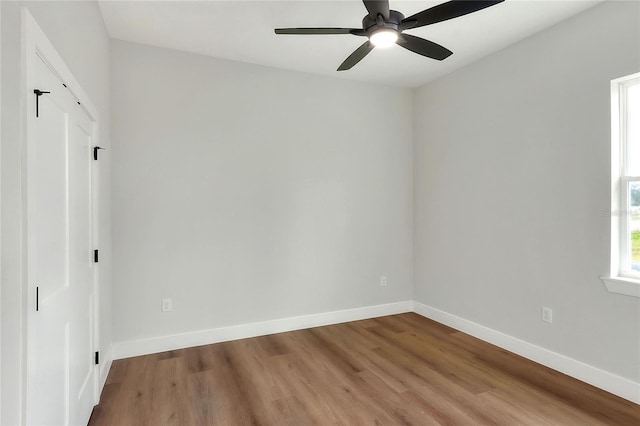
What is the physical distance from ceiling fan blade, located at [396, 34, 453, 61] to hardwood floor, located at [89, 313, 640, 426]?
7.92ft

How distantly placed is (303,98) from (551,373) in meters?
3.46

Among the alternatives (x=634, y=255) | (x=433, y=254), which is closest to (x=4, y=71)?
(x=634, y=255)

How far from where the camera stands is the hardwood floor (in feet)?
6.87

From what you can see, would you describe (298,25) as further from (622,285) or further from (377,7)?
(622,285)

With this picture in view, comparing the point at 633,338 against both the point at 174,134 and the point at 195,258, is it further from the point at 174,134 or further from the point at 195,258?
the point at 174,134

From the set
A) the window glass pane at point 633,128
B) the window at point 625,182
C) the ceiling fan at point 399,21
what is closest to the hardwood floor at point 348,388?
the window at point 625,182

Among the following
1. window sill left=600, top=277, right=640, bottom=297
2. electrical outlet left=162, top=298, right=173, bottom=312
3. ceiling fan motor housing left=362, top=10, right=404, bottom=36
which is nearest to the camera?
ceiling fan motor housing left=362, top=10, right=404, bottom=36

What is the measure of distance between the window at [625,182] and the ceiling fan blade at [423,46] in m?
1.31

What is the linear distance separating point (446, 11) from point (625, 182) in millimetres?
1861

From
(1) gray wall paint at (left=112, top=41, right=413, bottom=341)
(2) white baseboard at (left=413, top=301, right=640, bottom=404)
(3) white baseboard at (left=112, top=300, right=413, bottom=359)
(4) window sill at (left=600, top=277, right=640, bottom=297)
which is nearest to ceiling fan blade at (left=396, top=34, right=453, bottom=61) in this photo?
(1) gray wall paint at (left=112, top=41, right=413, bottom=341)

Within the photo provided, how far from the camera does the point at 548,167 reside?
9.05ft

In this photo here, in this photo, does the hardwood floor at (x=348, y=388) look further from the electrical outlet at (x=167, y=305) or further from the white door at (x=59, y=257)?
the white door at (x=59, y=257)

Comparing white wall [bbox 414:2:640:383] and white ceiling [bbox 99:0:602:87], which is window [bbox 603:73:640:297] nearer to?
white wall [bbox 414:2:640:383]

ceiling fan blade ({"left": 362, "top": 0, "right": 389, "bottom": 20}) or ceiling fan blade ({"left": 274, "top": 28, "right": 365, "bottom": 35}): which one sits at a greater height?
ceiling fan blade ({"left": 274, "top": 28, "right": 365, "bottom": 35})
